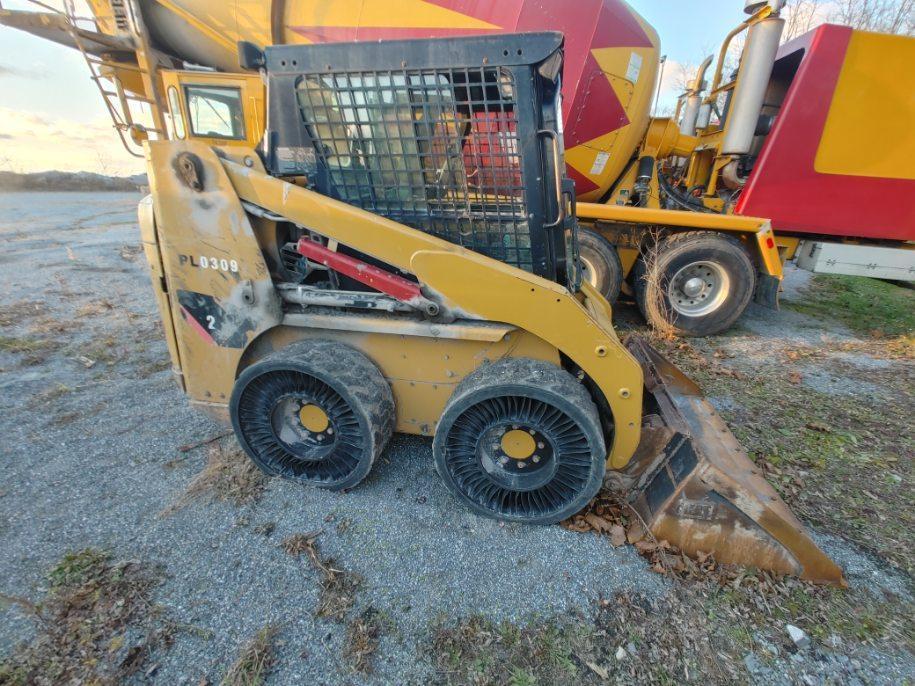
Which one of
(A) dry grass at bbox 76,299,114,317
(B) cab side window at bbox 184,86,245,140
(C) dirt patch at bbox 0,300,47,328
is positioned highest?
(B) cab side window at bbox 184,86,245,140

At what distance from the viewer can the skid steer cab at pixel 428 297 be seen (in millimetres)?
1986

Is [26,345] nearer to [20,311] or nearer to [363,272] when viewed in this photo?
[20,311]

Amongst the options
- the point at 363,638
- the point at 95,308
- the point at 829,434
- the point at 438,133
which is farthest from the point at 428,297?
the point at 95,308

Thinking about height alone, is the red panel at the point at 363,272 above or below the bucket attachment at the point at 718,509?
above

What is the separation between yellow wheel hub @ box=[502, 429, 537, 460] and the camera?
219 centimetres

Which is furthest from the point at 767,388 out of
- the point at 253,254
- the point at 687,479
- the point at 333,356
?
the point at 253,254

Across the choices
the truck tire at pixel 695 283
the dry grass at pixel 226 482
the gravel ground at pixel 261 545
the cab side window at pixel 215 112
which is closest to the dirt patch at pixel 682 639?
the gravel ground at pixel 261 545

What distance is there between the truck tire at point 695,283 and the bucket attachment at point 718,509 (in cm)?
304

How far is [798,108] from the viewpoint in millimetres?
Result: 4465

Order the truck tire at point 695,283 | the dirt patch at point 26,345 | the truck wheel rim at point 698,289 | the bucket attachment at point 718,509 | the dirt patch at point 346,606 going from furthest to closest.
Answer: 1. the truck wheel rim at point 698,289
2. the truck tire at point 695,283
3. the dirt patch at point 26,345
4. the bucket attachment at point 718,509
5. the dirt patch at point 346,606

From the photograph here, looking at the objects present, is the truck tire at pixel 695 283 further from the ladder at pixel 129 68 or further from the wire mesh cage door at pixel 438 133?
the ladder at pixel 129 68

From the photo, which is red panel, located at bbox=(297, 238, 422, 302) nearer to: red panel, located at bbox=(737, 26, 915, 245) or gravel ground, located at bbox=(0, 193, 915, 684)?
gravel ground, located at bbox=(0, 193, 915, 684)

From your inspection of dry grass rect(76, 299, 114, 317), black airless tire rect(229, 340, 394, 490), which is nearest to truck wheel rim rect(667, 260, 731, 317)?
black airless tire rect(229, 340, 394, 490)

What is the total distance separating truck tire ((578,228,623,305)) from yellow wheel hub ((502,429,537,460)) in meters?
3.14
